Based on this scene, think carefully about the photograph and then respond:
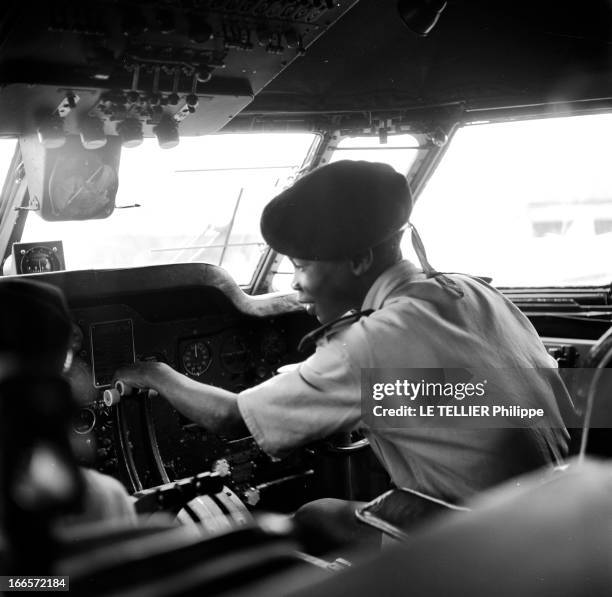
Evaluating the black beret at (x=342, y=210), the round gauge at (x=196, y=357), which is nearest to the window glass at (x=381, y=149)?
the round gauge at (x=196, y=357)

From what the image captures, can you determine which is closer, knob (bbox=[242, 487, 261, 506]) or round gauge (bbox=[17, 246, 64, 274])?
round gauge (bbox=[17, 246, 64, 274])

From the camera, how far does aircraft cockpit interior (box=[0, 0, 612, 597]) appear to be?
2.04 ft

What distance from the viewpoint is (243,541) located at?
72cm

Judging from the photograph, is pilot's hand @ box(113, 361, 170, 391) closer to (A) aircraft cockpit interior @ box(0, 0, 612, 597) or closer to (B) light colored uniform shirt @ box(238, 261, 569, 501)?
(A) aircraft cockpit interior @ box(0, 0, 612, 597)

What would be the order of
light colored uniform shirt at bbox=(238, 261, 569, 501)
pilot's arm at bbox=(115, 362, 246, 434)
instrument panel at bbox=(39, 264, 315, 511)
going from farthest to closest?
1. instrument panel at bbox=(39, 264, 315, 511)
2. pilot's arm at bbox=(115, 362, 246, 434)
3. light colored uniform shirt at bbox=(238, 261, 569, 501)

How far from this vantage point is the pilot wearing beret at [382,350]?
1.46 m

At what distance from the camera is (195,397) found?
167cm

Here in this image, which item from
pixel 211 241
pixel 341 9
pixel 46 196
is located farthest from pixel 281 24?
pixel 211 241

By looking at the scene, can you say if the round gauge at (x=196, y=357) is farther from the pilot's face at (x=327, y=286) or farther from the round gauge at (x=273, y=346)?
the pilot's face at (x=327, y=286)

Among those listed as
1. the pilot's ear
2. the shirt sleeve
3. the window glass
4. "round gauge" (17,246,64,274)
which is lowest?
the shirt sleeve

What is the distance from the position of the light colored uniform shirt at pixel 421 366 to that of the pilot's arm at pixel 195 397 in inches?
3.3

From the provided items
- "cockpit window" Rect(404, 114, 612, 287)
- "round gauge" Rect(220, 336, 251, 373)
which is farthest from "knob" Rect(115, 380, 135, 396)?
"cockpit window" Rect(404, 114, 612, 287)

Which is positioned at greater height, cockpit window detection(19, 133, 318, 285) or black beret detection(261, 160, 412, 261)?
cockpit window detection(19, 133, 318, 285)

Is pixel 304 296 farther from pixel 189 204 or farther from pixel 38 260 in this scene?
pixel 189 204
